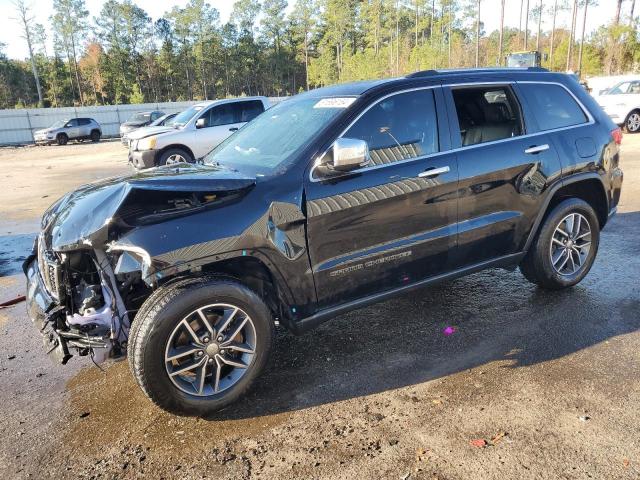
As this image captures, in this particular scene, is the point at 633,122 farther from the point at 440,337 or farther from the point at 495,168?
the point at 440,337

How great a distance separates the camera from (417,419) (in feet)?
9.59

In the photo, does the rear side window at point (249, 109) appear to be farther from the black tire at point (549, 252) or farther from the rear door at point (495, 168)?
the black tire at point (549, 252)

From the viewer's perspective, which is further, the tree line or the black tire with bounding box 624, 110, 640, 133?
the tree line

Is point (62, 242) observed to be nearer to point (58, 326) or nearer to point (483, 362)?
point (58, 326)

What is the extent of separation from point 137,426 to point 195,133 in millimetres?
10361

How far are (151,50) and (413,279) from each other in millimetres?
81107

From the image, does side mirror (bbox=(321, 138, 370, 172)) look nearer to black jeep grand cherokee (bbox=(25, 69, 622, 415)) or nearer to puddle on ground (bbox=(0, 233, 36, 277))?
black jeep grand cherokee (bbox=(25, 69, 622, 415))

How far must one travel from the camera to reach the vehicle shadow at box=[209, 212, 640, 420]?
10.8 ft

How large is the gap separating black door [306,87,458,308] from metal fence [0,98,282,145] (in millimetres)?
31134

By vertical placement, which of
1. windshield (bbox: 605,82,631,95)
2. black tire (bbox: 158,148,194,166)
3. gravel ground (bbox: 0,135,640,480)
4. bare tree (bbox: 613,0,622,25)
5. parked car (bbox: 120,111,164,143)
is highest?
bare tree (bbox: 613,0,622,25)

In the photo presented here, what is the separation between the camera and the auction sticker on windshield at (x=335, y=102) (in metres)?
3.51

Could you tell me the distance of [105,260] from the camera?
9.62ft

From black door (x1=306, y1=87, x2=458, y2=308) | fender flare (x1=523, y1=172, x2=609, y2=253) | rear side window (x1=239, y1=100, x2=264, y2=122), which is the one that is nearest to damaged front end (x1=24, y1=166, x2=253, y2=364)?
black door (x1=306, y1=87, x2=458, y2=308)

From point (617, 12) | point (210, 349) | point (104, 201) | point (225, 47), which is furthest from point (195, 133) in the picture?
point (225, 47)
